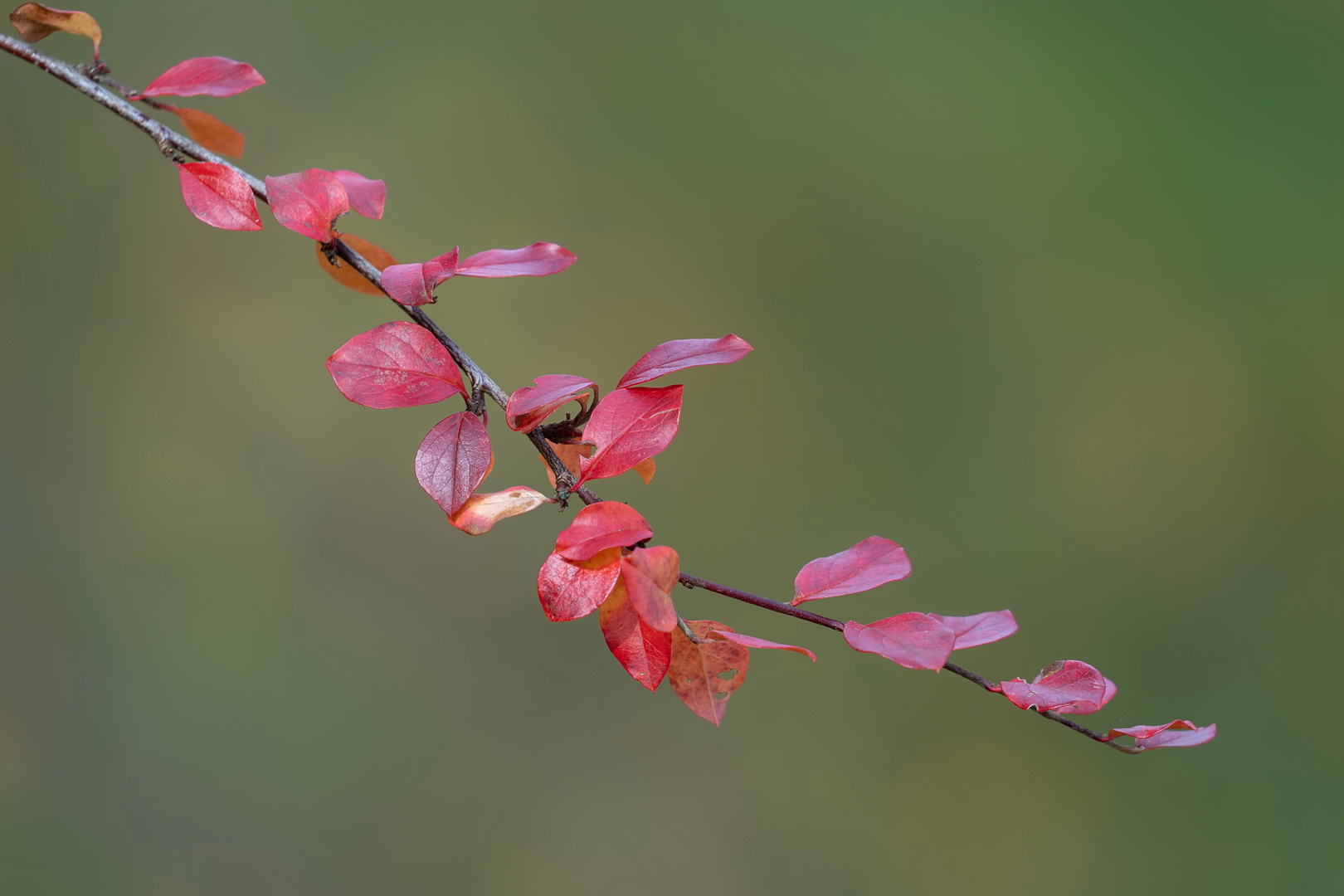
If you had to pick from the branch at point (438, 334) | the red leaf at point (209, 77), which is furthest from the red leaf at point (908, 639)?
the red leaf at point (209, 77)

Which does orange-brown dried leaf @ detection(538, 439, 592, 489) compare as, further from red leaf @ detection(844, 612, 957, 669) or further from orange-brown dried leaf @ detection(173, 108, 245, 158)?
orange-brown dried leaf @ detection(173, 108, 245, 158)

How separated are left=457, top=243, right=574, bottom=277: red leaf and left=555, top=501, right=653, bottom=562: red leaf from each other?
110 millimetres

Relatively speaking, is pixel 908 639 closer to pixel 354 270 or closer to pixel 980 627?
pixel 980 627

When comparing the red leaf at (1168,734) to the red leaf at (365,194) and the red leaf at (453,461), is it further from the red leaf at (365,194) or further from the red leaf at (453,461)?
the red leaf at (365,194)

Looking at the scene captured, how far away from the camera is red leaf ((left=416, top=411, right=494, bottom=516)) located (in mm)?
328

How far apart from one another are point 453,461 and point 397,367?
0.05m

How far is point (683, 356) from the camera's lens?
13.3 inches

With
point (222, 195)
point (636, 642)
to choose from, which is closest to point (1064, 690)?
point (636, 642)

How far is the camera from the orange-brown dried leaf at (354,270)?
16.7 inches

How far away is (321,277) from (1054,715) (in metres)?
1.06

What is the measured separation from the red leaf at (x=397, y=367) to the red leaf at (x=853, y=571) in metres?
0.16

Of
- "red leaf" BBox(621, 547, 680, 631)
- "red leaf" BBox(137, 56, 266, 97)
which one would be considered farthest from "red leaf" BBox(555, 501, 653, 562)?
"red leaf" BBox(137, 56, 266, 97)

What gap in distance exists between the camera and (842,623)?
0.33 metres

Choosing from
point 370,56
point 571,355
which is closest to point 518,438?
point 571,355
